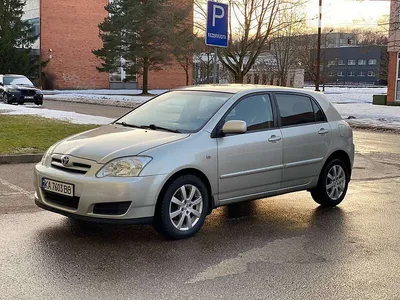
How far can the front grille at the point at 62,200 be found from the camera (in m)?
5.19

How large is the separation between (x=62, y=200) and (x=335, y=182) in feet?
12.4

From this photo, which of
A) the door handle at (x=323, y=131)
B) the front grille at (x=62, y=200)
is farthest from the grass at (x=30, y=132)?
the door handle at (x=323, y=131)

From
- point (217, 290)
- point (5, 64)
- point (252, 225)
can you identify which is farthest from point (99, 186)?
point (5, 64)

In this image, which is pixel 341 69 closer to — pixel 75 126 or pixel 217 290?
pixel 75 126

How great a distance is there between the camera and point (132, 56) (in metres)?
42.0

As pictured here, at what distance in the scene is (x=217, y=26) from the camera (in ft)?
33.9

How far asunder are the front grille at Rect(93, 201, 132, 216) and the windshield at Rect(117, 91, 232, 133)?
3.79ft

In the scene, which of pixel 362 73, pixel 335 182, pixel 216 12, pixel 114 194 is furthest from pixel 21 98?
pixel 362 73

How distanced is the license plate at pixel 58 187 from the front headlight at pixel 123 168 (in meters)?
0.34

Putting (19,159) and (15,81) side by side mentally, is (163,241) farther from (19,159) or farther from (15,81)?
(15,81)

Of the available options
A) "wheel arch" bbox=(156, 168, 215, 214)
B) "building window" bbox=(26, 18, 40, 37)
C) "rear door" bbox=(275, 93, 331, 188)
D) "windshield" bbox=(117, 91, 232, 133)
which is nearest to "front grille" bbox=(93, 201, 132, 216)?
"wheel arch" bbox=(156, 168, 215, 214)

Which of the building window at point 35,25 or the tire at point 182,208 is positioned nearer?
the tire at point 182,208

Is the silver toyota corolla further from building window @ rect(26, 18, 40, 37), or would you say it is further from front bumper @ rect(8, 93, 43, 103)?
building window @ rect(26, 18, 40, 37)

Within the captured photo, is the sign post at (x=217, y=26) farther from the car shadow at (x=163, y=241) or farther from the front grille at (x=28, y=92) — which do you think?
the front grille at (x=28, y=92)
